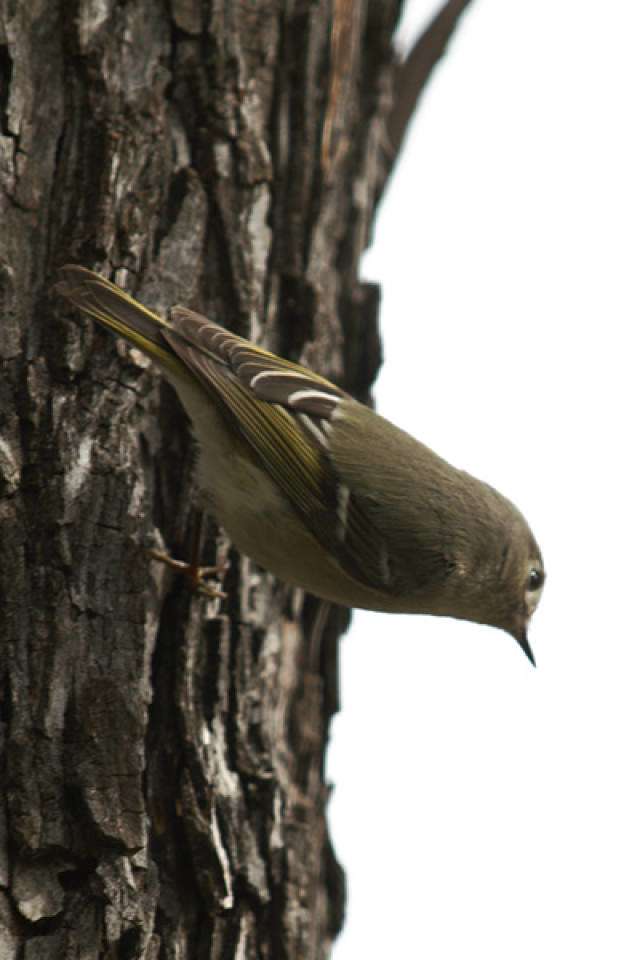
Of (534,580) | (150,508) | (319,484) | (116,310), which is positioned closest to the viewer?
(116,310)

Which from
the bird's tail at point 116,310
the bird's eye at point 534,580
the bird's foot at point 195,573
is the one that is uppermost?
the bird's tail at point 116,310

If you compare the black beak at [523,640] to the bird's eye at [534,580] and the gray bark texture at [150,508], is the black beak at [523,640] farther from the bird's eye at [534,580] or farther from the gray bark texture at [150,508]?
the gray bark texture at [150,508]

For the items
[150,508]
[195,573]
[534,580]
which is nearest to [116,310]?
[150,508]

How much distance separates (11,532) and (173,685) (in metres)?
0.51

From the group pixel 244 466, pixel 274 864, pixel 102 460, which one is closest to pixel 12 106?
pixel 102 460

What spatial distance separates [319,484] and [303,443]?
0.11 metres

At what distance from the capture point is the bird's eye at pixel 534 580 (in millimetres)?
3414

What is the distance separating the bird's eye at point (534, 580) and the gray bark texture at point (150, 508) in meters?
0.58

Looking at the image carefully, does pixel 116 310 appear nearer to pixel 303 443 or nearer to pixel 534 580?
pixel 303 443

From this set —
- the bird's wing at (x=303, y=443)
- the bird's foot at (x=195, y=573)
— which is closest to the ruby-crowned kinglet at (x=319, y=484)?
the bird's wing at (x=303, y=443)

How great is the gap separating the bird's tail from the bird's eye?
1.28 meters

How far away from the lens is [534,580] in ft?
11.3

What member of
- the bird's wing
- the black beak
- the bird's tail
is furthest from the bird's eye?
the bird's tail

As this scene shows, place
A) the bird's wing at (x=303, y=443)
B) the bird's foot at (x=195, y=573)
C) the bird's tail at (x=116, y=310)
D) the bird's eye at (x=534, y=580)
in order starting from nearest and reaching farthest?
the bird's tail at (x=116, y=310)
the bird's foot at (x=195, y=573)
the bird's wing at (x=303, y=443)
the bird's eye at (x=534, y=580)
